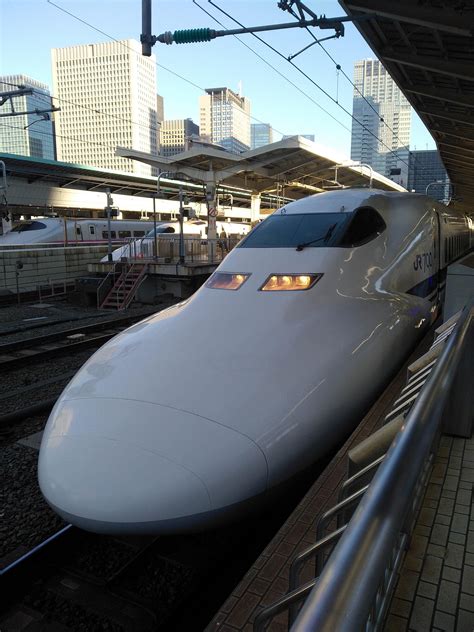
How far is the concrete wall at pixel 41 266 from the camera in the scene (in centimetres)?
1681

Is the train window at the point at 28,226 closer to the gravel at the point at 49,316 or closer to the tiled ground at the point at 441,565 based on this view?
the gravel at the point at 49,316

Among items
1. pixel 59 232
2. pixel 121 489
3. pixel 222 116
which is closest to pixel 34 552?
pixel 121 489

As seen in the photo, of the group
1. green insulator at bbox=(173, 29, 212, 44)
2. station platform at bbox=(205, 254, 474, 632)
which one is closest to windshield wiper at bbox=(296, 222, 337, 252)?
station platform at bbox=(205, 254, 474, 632)

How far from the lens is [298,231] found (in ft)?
19.1

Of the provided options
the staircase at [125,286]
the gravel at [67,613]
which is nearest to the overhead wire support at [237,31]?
the gravel at [67,613]

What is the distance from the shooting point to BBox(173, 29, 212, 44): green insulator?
26.2 feet

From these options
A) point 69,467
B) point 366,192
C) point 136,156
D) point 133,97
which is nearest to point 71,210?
point 133,97

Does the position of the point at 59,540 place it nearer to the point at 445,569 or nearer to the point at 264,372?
the point at 264,372

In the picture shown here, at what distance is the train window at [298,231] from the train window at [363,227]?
0.10 meters

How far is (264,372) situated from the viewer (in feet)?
12.2

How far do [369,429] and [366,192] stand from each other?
366 centimetres

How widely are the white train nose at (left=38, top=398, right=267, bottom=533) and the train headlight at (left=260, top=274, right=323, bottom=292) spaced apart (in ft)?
6.77

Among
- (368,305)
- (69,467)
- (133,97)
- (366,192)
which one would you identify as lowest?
(69,467)

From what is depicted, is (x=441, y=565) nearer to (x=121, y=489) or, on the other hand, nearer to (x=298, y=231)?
(x=121, y=489)
